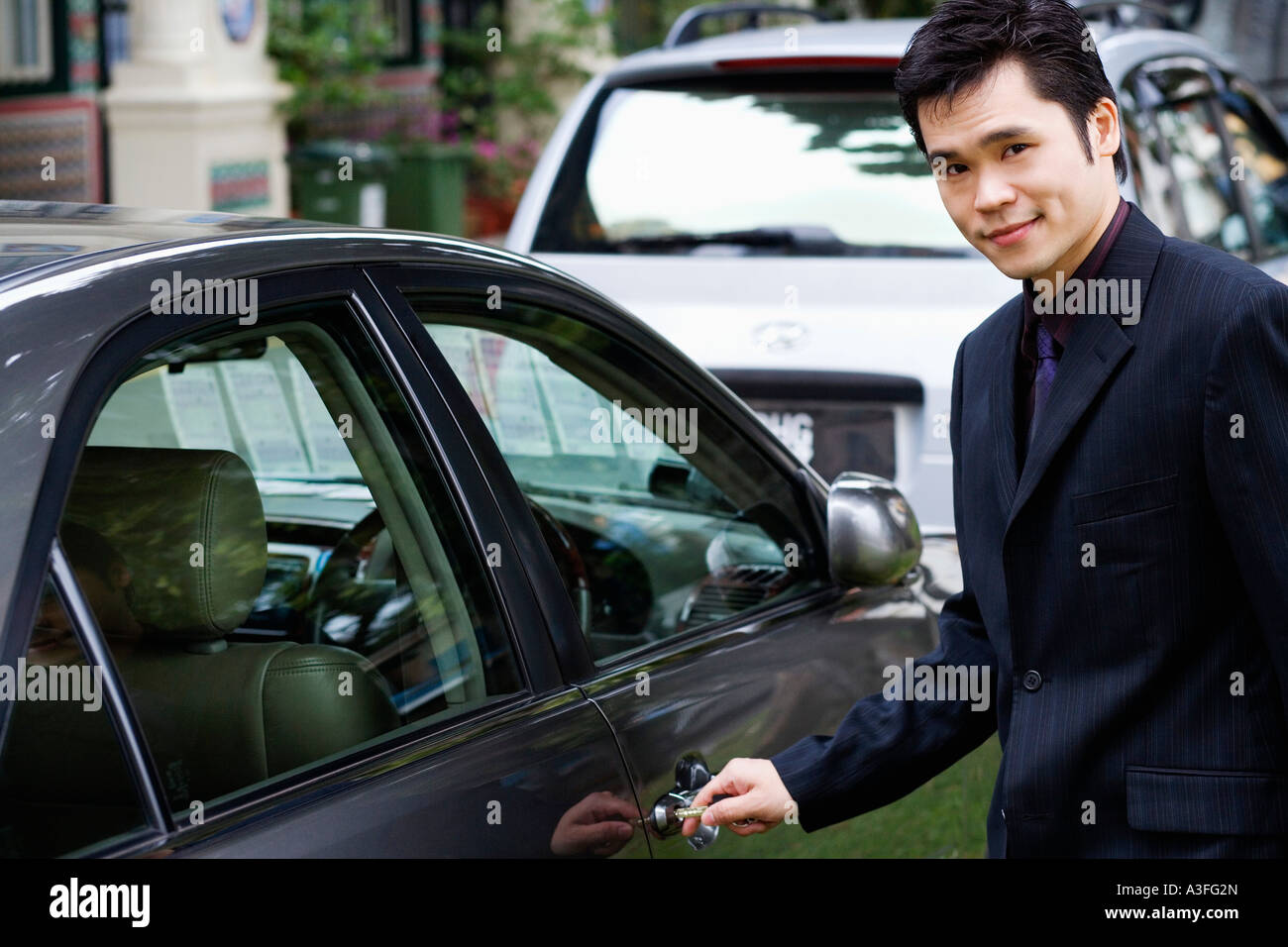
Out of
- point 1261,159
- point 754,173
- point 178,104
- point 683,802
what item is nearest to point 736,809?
point 683,802

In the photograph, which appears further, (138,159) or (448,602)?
(138,159)

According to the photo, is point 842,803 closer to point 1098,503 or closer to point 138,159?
point 1098,503

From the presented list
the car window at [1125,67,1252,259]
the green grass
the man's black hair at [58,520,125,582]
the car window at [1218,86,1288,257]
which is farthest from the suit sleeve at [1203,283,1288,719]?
the car window at [1218,86,1288,257]

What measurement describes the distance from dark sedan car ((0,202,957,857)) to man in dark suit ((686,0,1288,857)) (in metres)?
0.58

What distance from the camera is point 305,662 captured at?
216cm

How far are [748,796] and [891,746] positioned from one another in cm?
18

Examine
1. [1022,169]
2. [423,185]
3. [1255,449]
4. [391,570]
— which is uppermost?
[1022,169]

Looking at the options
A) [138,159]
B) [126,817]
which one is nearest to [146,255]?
[126,817]

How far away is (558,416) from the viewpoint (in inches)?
116

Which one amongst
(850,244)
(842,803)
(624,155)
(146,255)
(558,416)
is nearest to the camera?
(146,255)

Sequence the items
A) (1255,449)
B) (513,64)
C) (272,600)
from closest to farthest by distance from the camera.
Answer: (1255,449) < (272,600) < (513,64)

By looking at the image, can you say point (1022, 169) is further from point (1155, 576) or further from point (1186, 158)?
point (1186, 158)
